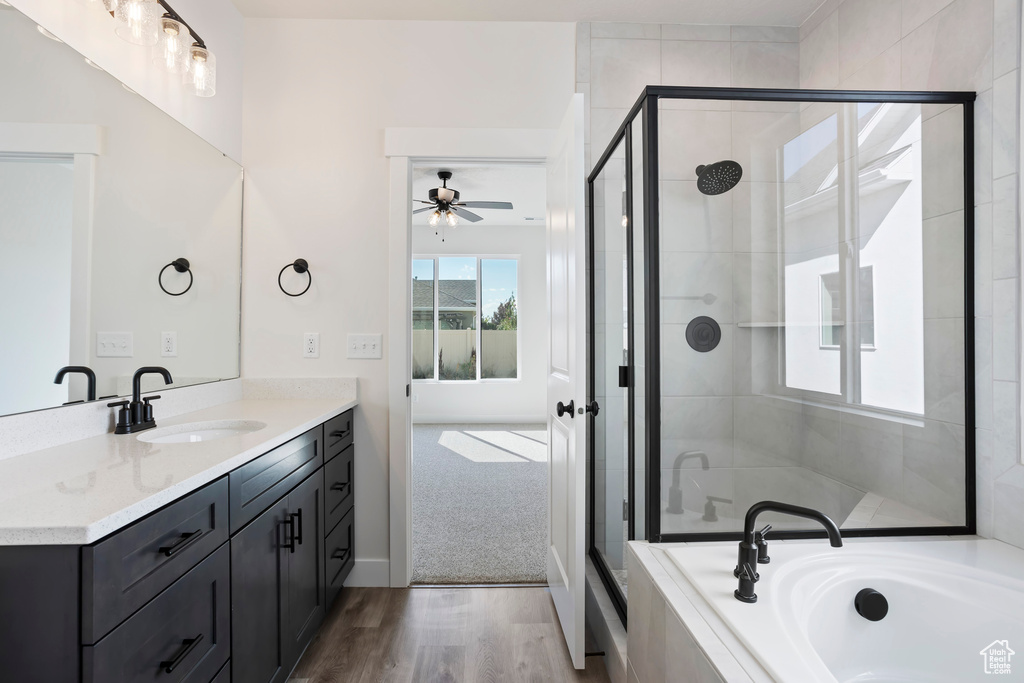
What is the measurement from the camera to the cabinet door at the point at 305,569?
5.36 ft

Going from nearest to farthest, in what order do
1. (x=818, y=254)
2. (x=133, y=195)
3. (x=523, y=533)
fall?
1. (x=818, y=254)
2. (x=133, y=195)
3. (x=523, y=533)

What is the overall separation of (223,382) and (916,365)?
2647 millimetres

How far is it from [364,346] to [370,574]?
1.09 meters

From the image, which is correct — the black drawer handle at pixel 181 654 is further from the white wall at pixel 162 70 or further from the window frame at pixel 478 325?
the window frame at pixel 478 325

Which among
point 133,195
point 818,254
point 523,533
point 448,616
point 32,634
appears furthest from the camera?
point 523,533

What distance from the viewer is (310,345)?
2.42 metres

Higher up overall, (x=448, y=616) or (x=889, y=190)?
(x=889, y=190)

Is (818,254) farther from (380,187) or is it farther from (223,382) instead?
(223,382)

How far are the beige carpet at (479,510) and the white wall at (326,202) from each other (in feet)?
1.46

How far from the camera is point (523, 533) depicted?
294 cm

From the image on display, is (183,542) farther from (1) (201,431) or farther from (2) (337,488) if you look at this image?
(2) (337,488)

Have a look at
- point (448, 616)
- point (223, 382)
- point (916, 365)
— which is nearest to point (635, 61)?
point (916, 365)

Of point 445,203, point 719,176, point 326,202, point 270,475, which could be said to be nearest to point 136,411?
point 270,475

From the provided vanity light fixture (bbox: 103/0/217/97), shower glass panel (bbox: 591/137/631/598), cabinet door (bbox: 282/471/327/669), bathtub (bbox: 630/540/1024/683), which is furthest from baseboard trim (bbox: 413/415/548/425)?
bathtub (bbox: 630/540/1024/683)
